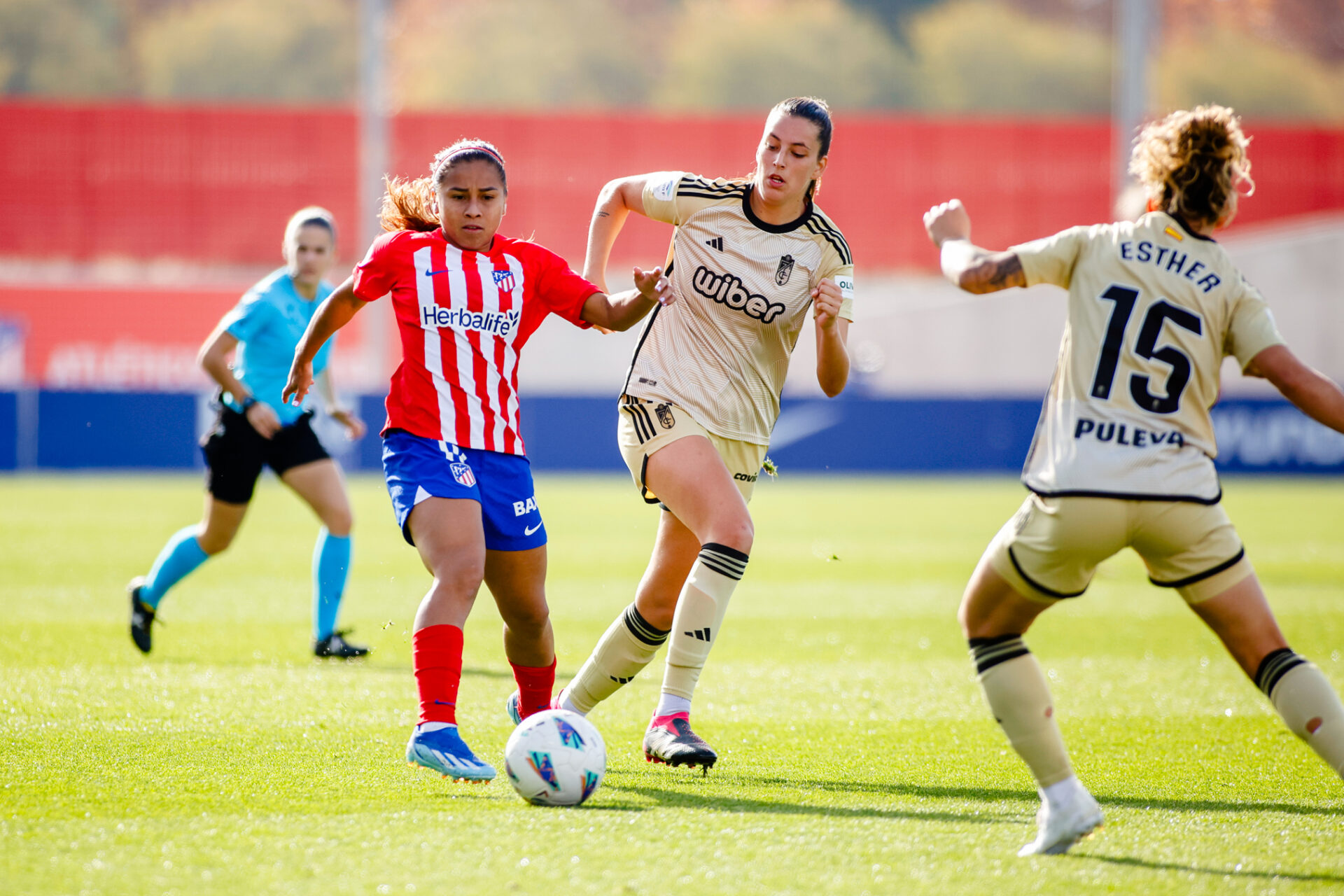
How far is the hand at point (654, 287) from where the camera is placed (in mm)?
4418

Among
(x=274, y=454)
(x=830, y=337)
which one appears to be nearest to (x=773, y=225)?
(x=830, y=337)

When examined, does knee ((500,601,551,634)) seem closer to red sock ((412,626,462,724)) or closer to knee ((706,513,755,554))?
red sock ((412,626,462,724))

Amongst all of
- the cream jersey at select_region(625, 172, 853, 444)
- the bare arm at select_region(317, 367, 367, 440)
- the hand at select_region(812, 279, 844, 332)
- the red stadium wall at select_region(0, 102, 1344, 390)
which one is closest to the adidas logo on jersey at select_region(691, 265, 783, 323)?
the cream jersey at select_region(625, 172, 853, 444)

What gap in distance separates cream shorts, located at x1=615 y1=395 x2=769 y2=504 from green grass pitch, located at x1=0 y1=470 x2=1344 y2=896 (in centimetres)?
95

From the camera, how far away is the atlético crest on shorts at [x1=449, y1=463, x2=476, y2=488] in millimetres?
4301

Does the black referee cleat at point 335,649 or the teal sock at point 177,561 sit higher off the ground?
the teal sock at point 177,561

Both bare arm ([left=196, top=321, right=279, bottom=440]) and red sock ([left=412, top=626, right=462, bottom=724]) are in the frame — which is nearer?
red sock ([left=412, top=626, right=462, bottom=724])

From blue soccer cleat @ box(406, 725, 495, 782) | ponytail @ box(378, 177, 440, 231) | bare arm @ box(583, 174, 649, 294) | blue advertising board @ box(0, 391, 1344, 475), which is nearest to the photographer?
blue soccer cleat @ box(406, 725, 495, 782)

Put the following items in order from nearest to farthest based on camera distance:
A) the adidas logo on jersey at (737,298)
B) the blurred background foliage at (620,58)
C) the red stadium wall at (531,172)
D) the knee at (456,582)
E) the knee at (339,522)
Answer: the knee at (456,582) < the adidas logo on jersey at (737,298) < the knee at (339,522) < the red stadium wall at (531,172) < the blurred background foliage at (620,58)

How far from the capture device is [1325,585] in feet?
33.7

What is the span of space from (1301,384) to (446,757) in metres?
2.51

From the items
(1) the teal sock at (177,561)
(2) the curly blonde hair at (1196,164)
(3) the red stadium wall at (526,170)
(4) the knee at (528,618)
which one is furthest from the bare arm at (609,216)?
(3) the red stadium wall at (526,170)

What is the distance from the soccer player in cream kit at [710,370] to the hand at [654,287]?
12.3 inches

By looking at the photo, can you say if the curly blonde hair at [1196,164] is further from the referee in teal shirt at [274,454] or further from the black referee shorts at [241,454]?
the black referee shorts at [241,454]
